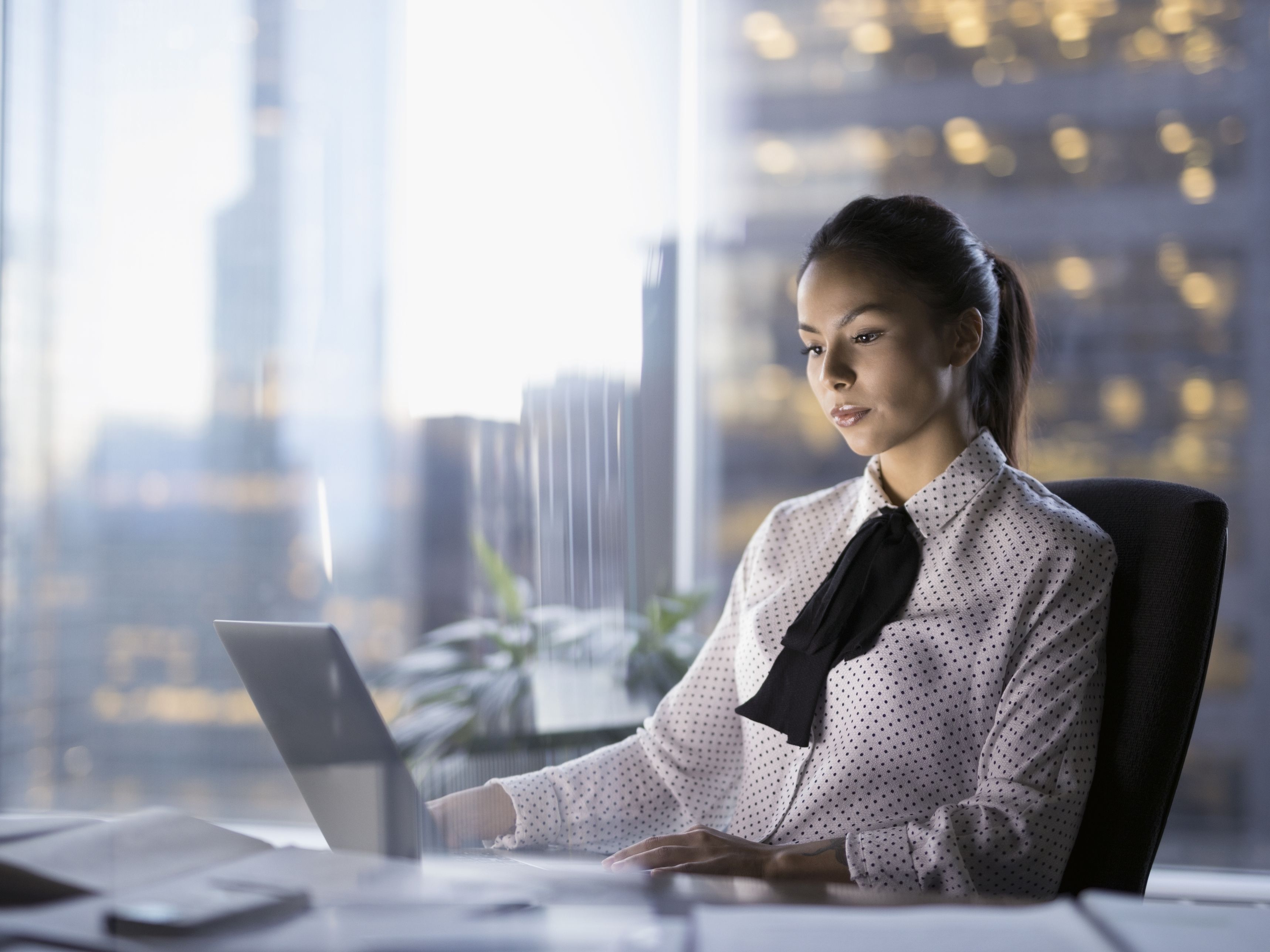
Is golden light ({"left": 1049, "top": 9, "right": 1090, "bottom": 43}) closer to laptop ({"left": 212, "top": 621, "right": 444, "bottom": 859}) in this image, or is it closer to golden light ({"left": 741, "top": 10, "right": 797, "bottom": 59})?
golden light ({"left": 741, "top": 10, "right": 797, "bottom": 59})

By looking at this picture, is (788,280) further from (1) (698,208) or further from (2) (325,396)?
(2) (325,396)

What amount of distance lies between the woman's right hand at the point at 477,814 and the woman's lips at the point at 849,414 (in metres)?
0.61

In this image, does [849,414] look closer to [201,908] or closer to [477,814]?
A: [477,814]

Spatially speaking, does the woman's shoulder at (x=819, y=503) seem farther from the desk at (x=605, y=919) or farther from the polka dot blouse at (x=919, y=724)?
the desk at (x=605, y=919)

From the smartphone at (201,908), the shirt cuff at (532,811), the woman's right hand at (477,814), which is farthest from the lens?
the shirt cuff at (532,811)

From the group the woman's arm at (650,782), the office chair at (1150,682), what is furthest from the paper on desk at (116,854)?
the office chair at (1150,682)

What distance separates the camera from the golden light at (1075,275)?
275 cm

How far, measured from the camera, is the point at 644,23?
2.74 meters

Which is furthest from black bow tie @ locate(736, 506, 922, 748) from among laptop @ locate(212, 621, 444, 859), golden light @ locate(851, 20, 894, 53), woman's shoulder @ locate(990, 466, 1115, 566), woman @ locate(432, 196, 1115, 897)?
golden light @ locate(851, 20, 894, 53)

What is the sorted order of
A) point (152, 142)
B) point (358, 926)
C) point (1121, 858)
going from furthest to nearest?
point (152, 142) → point (1121, 858) → point (358, 926)

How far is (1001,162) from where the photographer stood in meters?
2.79

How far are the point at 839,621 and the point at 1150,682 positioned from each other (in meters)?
0.33

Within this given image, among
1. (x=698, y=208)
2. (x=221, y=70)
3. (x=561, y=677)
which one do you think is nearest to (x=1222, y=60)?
(x=698, y=208)

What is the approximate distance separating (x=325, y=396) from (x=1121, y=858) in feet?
6.27
